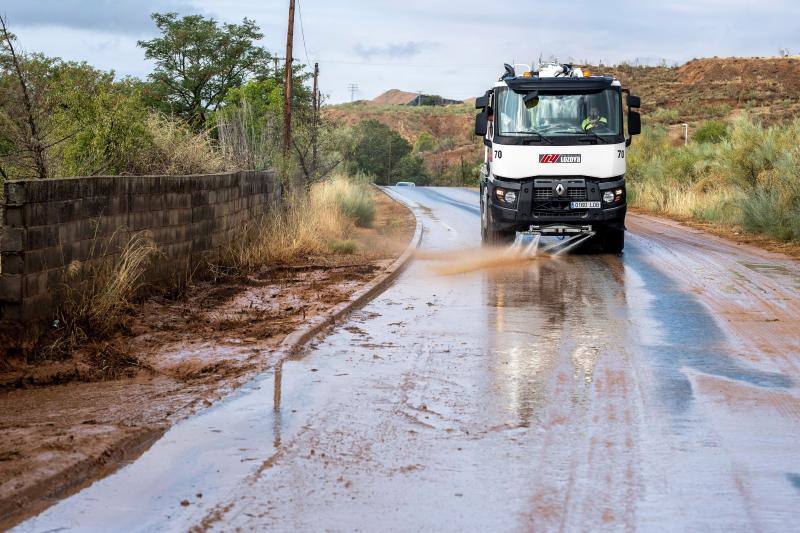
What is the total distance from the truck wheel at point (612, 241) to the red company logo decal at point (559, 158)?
63.5 inches

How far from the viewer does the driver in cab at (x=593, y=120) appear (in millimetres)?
18047

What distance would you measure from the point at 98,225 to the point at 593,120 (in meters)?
10.0

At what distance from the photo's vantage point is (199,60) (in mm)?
50562

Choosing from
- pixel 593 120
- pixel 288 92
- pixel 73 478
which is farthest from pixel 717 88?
pixel 73 478

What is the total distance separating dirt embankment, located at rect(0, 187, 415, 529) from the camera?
5.87m

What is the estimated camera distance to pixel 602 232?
733 inches

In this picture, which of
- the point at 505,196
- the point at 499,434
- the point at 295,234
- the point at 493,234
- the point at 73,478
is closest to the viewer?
the point at 73,478

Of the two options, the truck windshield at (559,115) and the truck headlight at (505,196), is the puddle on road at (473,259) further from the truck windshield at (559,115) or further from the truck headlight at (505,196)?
the truck windshield at (559,115)

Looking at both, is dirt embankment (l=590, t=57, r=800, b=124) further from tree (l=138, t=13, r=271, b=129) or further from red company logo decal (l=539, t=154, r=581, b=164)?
red company logo decal (l=539, t=154, r=581, b=164)

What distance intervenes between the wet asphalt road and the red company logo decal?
5974 millimetres

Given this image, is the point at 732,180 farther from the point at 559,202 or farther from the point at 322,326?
the point at 322,326

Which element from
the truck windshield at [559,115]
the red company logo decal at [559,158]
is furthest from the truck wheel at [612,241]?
the truck windshield at [559,115]

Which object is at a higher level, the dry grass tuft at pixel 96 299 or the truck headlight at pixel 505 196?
the truck headlight at pixel 505 196

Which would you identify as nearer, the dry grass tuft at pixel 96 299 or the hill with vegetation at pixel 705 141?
the dry grass tuft at pixel 96 299
